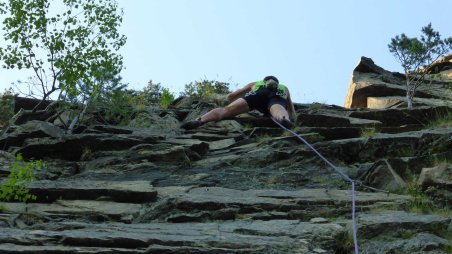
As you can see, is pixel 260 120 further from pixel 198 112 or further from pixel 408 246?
pixel 408 246

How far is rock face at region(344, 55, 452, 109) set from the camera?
18047 millimetres

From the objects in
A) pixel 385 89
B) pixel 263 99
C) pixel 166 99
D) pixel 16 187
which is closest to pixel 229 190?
pixel 16 187

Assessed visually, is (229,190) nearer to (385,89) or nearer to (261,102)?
(261,102)

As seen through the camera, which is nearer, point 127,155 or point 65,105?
point 127,155

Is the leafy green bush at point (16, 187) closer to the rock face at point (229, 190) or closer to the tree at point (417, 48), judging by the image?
the rock face at point (229, 190)

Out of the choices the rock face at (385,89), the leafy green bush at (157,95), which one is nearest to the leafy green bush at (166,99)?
the leafy green bush at (157,95)

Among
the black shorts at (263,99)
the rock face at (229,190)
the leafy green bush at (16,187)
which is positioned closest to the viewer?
the rock face at (229,190)

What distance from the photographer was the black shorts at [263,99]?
47.7ft

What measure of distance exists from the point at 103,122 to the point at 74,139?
3.60 meters

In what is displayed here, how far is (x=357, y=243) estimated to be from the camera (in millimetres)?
6902

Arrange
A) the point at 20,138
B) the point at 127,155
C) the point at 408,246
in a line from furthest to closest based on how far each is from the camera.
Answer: the point at 20,138
the point at 127,155
the point at 408,246

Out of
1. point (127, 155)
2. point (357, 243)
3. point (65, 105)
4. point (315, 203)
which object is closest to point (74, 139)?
point (127, 155)

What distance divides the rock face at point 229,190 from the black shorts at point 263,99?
64cm

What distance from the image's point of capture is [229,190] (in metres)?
9.09
